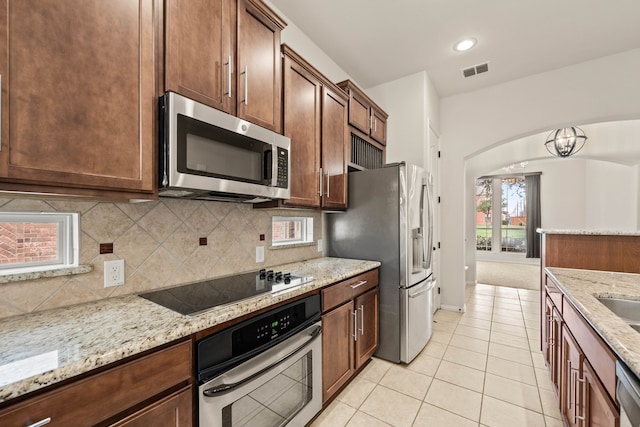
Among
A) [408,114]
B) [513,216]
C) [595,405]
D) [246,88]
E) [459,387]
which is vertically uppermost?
[408,114]

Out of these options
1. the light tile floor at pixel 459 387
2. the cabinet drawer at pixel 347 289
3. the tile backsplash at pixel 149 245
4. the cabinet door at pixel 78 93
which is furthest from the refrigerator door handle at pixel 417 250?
the cabinet door at pixel 78 93

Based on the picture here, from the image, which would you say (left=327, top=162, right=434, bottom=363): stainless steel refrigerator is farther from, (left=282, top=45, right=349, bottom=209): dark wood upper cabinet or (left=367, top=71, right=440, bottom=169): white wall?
(left=367, top=71, right=440, bottom=169): white wall

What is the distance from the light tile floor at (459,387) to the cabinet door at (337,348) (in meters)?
0.16

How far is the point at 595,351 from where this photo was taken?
3.64ft

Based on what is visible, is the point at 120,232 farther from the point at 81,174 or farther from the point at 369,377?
the point at 369,377

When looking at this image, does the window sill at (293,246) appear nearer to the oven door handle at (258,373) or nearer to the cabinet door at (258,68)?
the oven door handle at (258,373)

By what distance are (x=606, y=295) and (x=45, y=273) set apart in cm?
275

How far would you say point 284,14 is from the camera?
2.41 meters

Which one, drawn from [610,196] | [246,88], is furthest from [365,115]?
[610,196]

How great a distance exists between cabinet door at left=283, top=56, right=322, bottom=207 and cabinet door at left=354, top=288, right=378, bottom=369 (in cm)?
90

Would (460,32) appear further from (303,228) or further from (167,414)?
(167,414)

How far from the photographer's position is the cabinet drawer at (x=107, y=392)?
0.69 m

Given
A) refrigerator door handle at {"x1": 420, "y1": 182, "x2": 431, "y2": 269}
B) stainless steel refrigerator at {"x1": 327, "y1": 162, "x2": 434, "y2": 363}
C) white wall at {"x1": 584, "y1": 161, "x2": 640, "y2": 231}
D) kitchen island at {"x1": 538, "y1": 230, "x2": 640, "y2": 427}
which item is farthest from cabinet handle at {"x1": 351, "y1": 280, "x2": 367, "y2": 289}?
white wall at {"x1": 584, "y1": 161, "x2": 640, "y2": 231}

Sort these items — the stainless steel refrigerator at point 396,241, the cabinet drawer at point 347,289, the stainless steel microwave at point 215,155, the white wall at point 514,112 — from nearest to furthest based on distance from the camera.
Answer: the stainless steel microwave at point 215,155
the cabinet drawer at point 347,289
the stainless steel refrigerator at point 396,241
the white wall at point 514,112
